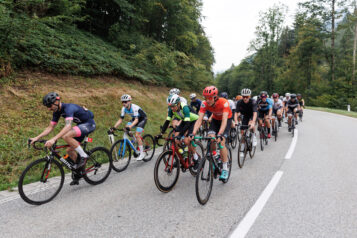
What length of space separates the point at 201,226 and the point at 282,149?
6031mm

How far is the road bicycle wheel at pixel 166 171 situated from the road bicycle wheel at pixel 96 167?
160cm

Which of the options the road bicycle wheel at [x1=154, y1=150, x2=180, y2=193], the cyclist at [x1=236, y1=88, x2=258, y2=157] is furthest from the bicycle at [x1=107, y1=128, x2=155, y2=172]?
the cyclist at [x1=236, y1=88, x2=258, y2=157]

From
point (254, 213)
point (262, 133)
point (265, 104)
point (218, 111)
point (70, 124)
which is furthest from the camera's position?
point (265, 104)

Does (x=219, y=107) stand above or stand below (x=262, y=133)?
above

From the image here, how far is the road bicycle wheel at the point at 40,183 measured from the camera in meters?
3.88

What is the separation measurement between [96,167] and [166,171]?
1.82 meters

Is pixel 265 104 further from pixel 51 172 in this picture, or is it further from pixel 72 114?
pixel 51 172

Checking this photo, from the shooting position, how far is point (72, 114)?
173 inches

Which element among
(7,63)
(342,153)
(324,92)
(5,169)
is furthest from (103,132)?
(324,92)

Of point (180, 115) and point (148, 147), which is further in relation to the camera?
point (148, 147)

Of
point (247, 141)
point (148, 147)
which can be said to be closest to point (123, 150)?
point (148, 147)

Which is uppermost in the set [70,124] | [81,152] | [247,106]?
[247,106]

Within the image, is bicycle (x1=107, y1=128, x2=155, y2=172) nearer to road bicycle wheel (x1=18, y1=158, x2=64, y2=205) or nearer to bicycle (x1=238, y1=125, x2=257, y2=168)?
road bicycle wheel (x1=18, y1=158, x2=64, y2=205)

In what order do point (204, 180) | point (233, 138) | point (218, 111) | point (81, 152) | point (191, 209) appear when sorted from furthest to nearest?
1. point (233, 138)
2. point (218, 111)
3. point (81, 152)
4. point (204, 180)
5. point (191, 209)
